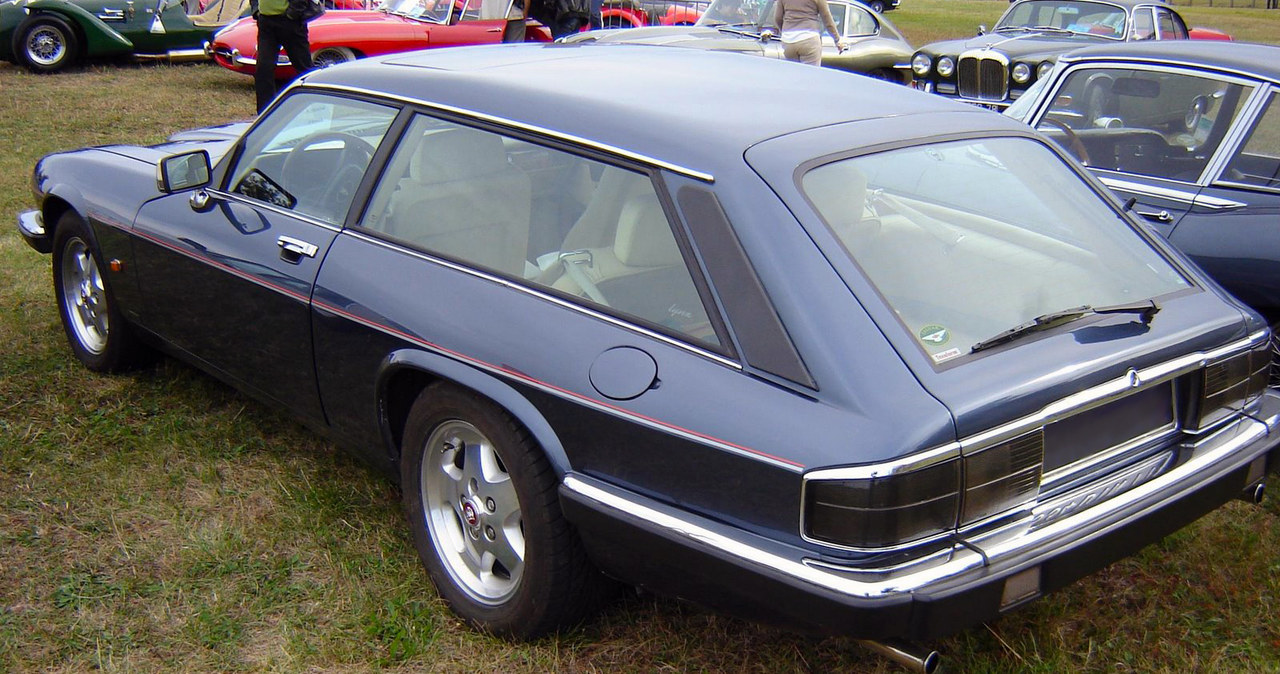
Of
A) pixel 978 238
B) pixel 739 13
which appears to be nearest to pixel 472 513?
pixel 978 238

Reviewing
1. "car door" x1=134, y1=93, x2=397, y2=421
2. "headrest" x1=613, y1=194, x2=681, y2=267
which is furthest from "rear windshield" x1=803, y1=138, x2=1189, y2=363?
"car door" x1=134, y1=93, x2=397, y2=421

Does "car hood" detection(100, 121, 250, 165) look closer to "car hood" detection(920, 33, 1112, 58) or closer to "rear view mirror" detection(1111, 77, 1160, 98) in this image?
"rear view mirror" detection(1111, 77, 1160, 98)

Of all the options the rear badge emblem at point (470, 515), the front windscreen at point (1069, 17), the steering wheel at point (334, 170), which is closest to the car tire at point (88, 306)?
the steering wheel at point (334, 170)

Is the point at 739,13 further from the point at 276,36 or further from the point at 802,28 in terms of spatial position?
the point at 276,36

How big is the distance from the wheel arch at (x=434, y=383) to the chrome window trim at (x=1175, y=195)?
2956mm

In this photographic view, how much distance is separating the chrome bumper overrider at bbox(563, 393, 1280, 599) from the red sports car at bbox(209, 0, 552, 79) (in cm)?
1000

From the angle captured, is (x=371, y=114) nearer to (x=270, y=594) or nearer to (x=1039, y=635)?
(x=270, y=594)

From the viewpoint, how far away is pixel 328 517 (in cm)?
353

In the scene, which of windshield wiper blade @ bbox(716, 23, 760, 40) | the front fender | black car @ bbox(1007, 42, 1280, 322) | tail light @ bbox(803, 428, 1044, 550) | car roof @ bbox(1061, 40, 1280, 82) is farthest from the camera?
the front fender

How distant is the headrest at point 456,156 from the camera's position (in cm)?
303

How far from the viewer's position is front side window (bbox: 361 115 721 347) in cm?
256

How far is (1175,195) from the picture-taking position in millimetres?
4324

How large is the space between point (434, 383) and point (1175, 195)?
308 cm

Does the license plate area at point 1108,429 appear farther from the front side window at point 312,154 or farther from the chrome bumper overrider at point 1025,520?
the front side window at point 312,154
